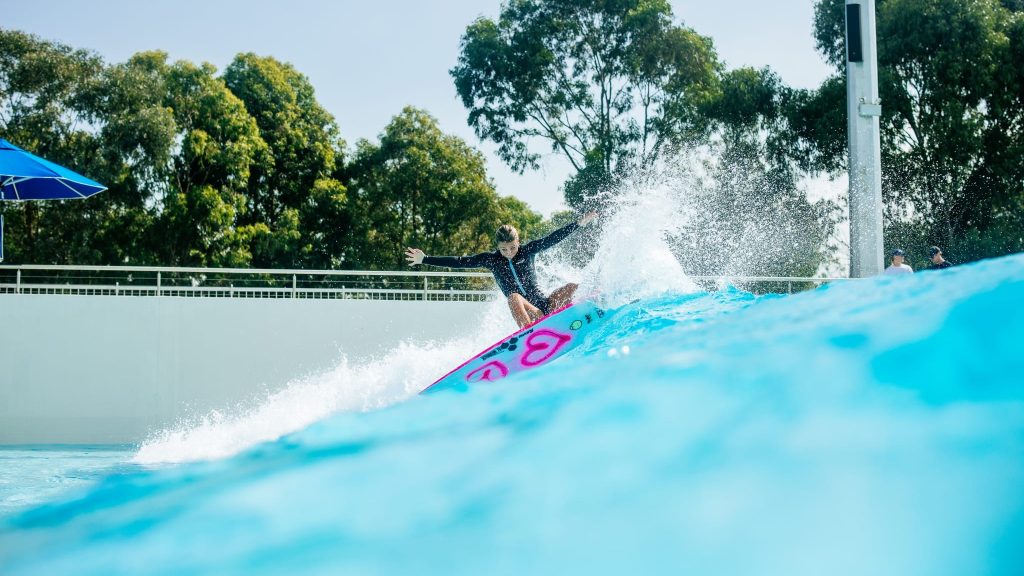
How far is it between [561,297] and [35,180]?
15.9ft

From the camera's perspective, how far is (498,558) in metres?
1.08

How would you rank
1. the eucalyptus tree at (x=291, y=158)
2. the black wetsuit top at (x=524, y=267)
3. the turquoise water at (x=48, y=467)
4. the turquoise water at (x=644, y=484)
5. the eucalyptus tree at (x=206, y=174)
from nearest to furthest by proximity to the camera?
1. the turquoise water at (x=644, y=484)
2. the turquoise water at (x=48, y=467)
3. the black wetsuit top at (x=524, y=267)
4. the eucalyptus tree at (x=206, y=174)
5. the eucalyptus tree at (x=291, y=158)

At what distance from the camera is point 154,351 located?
9734 millimetres

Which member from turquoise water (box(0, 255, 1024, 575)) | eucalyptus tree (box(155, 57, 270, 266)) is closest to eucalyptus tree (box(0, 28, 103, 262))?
eucalyptus tree (box(155, 57, 270, 266))

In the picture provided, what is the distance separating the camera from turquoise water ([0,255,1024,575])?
1.08 m

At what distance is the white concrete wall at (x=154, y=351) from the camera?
949 cm

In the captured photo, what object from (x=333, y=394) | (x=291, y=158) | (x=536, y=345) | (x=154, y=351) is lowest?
(x=333, y=394)

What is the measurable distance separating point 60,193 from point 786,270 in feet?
43.9

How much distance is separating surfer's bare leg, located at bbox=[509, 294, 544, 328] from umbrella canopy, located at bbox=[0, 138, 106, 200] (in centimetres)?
379

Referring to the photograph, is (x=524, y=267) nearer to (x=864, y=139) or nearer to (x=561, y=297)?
(x=561, y=297)

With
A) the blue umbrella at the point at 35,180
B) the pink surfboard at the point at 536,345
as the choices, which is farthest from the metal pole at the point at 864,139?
the blue umbrella at the point at 35,180

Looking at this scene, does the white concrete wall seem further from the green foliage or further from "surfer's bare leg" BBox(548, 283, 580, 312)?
the green foliage

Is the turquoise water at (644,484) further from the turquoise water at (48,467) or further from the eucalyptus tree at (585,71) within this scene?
the eucalyptus tree at (585,71)

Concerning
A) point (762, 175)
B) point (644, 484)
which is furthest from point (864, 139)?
point (762, 175)
